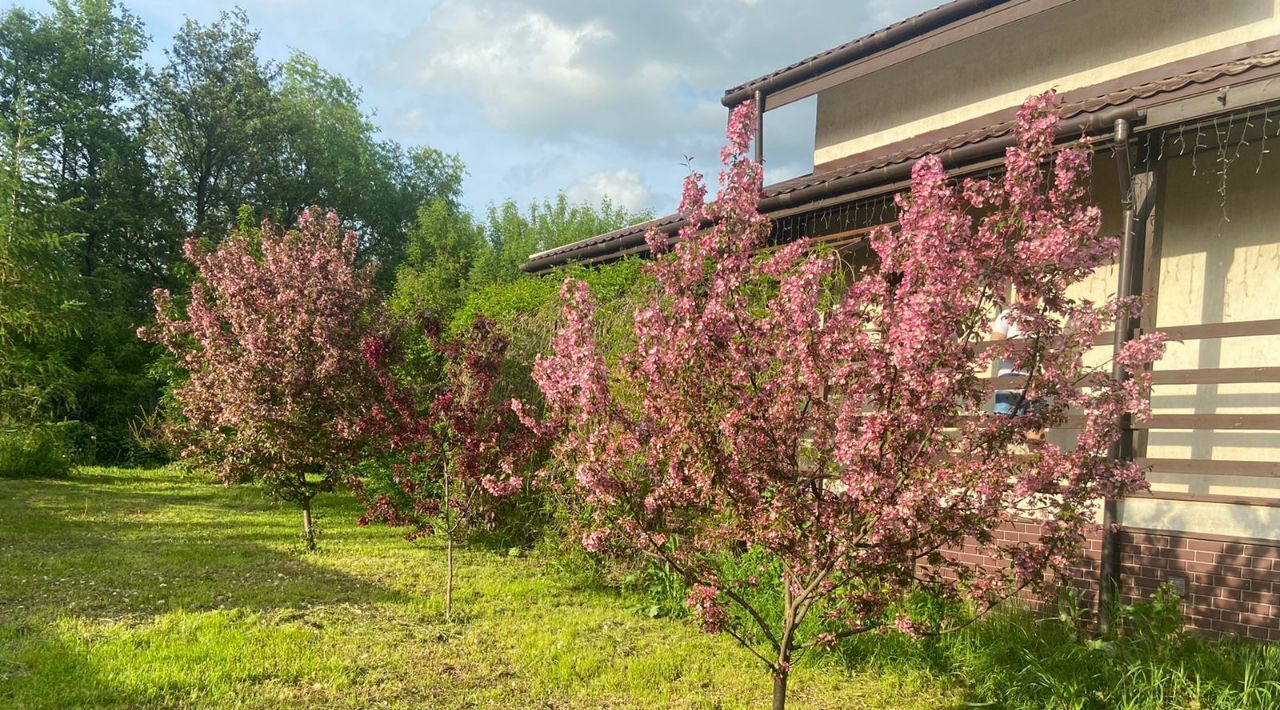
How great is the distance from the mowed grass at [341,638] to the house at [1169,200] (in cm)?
207

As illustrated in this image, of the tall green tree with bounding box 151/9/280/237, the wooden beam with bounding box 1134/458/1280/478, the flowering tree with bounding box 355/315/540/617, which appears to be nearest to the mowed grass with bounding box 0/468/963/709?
the flowering tree with bounding box 355/315/540/617

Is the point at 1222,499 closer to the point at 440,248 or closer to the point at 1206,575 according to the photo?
the point at 1206,575

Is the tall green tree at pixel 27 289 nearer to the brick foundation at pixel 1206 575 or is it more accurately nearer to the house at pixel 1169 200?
the house at pixel 1169 200

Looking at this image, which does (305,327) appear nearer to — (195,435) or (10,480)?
(195,435)

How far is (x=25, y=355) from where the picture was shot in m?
14.5

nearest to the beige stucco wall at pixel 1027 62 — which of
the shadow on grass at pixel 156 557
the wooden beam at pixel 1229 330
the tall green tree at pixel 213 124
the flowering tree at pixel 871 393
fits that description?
the wooden beam at pixel 1229 330

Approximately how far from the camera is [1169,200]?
267 inches

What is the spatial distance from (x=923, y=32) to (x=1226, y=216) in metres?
3.64

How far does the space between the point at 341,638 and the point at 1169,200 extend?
7692mm

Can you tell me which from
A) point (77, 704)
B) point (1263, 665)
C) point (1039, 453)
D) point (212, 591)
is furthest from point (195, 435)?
point (1263, 665)

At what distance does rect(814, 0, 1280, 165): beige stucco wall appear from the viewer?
7641 millimetres

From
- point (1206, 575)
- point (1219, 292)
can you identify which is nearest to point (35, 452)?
point (1206, 575)

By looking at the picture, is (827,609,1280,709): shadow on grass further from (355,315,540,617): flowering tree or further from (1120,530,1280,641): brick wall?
(355,315,540,617): flowering tree

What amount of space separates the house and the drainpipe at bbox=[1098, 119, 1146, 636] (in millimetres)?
16
